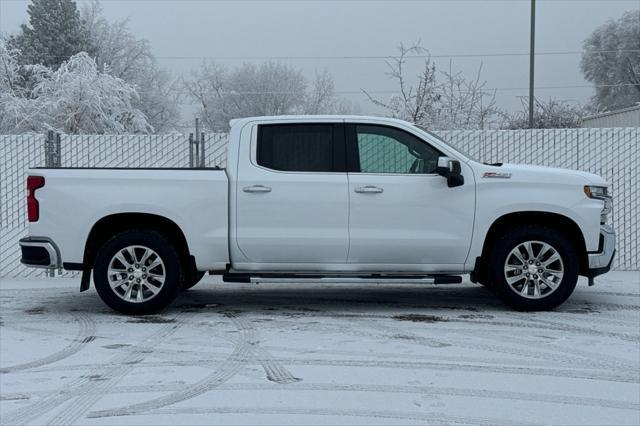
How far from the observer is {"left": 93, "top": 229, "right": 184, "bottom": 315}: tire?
762 cm

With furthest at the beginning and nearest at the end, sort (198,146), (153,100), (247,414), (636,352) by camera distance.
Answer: (153,100) < (198,146) < (636,352) < (247,414)

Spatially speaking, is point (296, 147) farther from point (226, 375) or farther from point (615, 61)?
point (615, 61)

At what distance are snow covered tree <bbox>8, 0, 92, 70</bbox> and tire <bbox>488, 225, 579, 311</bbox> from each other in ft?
128

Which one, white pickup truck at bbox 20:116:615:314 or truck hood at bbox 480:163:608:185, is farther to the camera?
truck hood at bbox 480:163:608:185

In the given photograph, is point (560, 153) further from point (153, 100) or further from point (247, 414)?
point (153, 100)

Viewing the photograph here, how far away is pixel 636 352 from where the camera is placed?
20.8ft

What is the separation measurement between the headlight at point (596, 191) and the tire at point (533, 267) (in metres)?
0.50

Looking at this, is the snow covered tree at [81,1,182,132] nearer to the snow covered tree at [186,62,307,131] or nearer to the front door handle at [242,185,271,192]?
the snow covered tree at [186,62,307,131]

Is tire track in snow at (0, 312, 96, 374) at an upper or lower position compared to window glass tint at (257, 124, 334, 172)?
lower

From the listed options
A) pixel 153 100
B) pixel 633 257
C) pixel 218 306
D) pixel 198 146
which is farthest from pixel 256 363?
pixel 153 100

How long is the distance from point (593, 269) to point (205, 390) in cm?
455

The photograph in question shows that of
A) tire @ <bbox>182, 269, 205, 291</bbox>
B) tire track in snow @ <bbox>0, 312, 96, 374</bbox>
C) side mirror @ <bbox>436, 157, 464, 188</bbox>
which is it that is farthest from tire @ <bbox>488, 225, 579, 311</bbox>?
tire track in snow @ <bbox>0, 312, 96, 374</bbox>

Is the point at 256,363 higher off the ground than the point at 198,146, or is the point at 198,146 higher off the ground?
the point at 198,146

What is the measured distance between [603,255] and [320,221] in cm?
298
